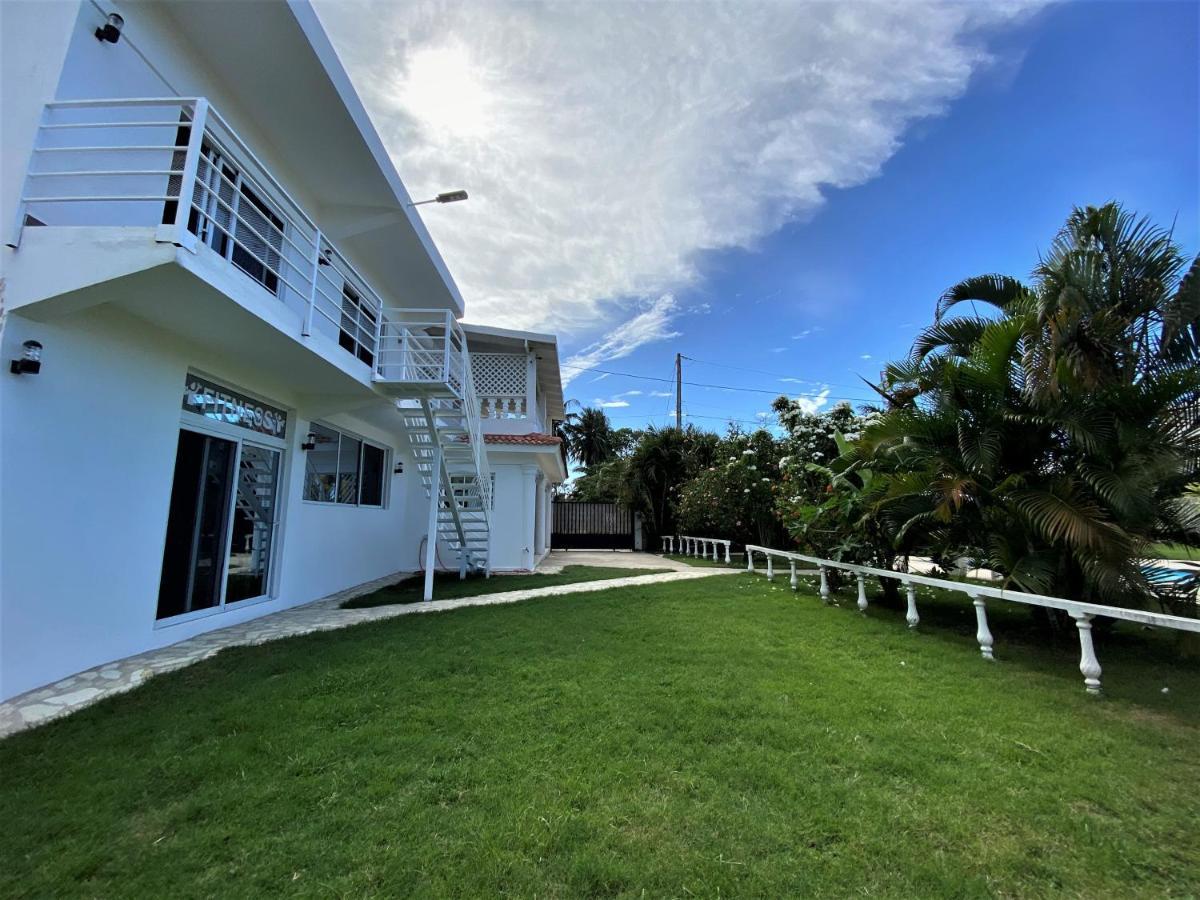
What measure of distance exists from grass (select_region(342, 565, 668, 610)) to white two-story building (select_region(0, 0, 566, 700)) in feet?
2.64

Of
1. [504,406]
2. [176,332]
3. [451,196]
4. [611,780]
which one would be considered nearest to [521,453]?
[504,406]

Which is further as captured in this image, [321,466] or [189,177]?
[321,466]

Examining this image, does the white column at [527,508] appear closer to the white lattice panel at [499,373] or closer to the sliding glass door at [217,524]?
the white lattice panel at [499,373]

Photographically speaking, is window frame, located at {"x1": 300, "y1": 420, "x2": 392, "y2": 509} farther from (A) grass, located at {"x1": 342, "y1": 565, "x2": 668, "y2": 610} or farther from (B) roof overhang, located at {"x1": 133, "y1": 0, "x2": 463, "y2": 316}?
(B) roof overhang, located at {"x1": 133, "y1": 0, "x2": 463, "y2": 316}

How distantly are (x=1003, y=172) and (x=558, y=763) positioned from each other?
10747mm

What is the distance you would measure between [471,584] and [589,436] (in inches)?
1145

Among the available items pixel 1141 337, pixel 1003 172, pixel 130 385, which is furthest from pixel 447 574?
pixel 1003 172

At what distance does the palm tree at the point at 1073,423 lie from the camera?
506cm

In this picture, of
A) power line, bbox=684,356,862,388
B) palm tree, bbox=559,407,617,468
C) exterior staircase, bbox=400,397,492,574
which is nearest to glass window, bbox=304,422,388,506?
exterior staircase, bbox=400,397,492,574

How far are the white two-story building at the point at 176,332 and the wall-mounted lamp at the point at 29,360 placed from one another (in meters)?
0.02

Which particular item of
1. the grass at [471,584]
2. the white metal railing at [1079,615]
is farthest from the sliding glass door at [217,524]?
the white metal railing at [1079,615]

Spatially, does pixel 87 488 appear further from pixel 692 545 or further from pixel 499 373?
pixel 692 545

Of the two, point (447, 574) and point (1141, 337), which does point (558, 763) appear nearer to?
point (1141, 337)

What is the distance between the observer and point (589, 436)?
39312 mm
